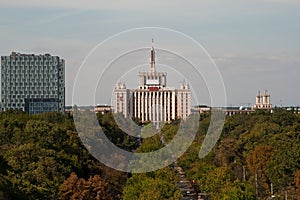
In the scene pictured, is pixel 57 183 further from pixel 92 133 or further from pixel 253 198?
pixel 92 133

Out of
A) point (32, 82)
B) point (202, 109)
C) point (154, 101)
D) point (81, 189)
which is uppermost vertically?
point (32, 82)

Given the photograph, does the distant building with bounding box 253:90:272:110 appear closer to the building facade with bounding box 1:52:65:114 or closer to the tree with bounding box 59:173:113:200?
the building facade with bounding box 1:52:65:114

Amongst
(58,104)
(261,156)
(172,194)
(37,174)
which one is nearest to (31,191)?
(37,174)

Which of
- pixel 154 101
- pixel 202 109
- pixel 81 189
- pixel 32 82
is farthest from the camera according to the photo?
pixel 154 101

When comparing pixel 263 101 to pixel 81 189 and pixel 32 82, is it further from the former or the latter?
pixel 81 189

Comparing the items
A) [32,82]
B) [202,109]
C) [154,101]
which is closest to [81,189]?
[202,109]

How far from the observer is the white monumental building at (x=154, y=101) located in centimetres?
10981

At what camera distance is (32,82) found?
333ft

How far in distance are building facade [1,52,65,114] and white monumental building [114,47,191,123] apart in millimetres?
10571

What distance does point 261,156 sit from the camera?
3681cm

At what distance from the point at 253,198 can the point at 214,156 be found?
62.0 feet

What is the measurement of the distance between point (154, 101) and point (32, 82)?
2246 centimetres

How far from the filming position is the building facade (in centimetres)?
9806

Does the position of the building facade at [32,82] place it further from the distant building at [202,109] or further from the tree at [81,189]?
the tree at [81,189]
